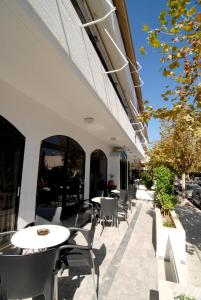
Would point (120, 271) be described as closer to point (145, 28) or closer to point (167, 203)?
point (167, 203)

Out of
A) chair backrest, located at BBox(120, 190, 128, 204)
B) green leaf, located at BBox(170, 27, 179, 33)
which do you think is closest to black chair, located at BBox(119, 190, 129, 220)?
chair backrest, located at BBox(120, 190, 128, 204)

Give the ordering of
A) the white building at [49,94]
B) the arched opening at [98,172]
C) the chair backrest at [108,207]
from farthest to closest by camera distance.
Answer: the arched opening at [98,172]
the chair backrest at [108,207]
the white building at [49,94]

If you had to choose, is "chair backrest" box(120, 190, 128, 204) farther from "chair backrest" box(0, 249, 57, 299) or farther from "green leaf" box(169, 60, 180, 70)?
"chair backrest" box(0, 249, 57, 299)

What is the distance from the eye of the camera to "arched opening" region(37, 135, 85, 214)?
20.0ft

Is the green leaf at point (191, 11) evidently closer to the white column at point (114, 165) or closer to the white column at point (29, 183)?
the white column at point (29, 183)

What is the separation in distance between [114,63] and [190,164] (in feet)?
35.8

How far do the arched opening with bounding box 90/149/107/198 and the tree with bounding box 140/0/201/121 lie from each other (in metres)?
6.42

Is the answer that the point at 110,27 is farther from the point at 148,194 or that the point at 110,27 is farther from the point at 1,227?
the point at 148,194

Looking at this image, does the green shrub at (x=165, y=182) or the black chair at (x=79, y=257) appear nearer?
the black chair at (x=79, y=257)

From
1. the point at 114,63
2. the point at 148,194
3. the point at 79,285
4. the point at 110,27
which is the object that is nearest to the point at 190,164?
the point at 148,194

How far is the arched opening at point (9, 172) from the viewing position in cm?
449

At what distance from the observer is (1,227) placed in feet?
14.5

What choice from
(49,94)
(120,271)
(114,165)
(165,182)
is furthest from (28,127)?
(114,165)

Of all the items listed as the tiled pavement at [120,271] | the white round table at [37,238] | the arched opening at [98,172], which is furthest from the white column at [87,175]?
the white round table at [37,238]
